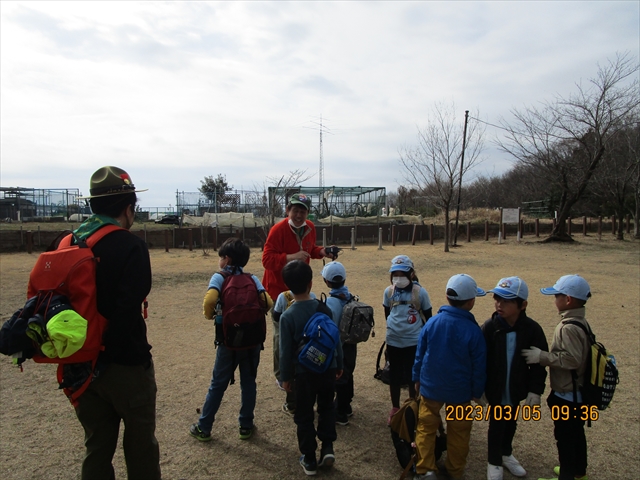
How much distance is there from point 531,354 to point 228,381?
84.9 inches

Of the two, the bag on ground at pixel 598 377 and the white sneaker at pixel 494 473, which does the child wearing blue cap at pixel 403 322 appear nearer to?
the white sneaker at pixel 494 473

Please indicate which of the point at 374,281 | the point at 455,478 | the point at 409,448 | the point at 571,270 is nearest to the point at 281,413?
the point at 409,448

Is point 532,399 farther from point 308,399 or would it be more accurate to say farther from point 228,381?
point 228,381

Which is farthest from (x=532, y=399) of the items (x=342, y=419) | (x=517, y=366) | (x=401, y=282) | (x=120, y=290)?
(x=120, y=290)

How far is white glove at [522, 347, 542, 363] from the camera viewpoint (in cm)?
279

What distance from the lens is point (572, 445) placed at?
2811 mm

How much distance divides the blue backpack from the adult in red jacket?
3.76 feet

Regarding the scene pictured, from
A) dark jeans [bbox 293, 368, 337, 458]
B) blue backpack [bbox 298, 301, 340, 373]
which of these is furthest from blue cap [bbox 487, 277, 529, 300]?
dark jeans [bbox 293, 368, 337, 458]

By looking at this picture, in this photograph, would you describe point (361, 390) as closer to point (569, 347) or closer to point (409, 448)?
point (409, 448)

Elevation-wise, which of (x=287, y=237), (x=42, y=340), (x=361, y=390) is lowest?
(x=361, y=390)

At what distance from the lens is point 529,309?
8.05m

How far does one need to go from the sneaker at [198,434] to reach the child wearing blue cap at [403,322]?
1.46m

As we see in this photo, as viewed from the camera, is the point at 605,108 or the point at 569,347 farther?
the point at 605,108

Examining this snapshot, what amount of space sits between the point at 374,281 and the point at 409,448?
859 centimetres
